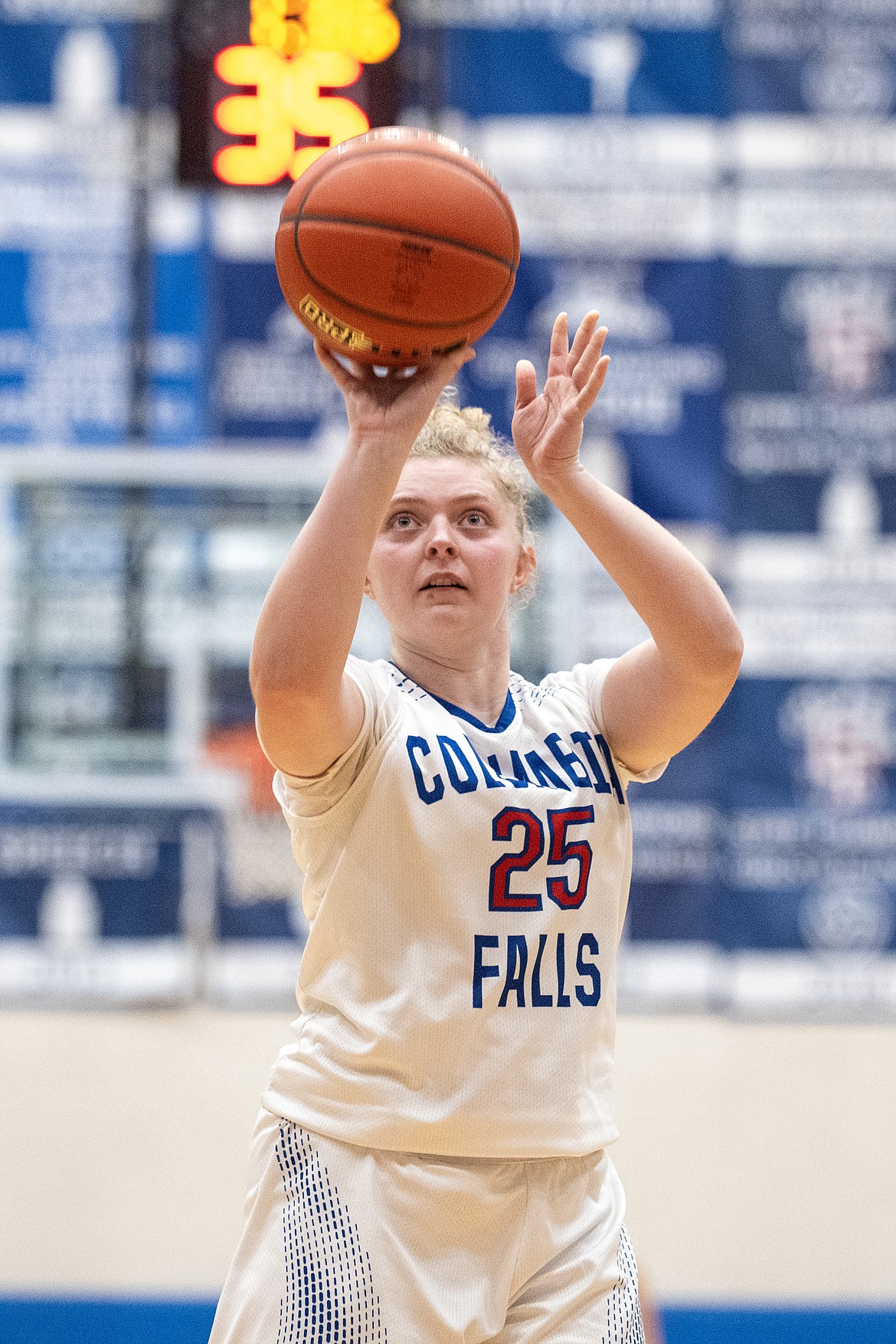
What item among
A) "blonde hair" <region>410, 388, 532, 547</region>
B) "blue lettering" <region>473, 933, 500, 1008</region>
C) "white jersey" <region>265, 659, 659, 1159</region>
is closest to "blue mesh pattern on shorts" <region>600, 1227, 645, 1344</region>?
"white jersey" <region>265, 659, 659, 1159</region>

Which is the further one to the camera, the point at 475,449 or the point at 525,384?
the point at 475,449

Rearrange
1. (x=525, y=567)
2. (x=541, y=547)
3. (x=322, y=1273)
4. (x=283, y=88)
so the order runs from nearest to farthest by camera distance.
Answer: (x=322, y=1273) → (x=525, y=567) → (x=283, y=88) → (x=541, y=547)

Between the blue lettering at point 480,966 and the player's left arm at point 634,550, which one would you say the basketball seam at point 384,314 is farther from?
the blue lettering at point 480,966


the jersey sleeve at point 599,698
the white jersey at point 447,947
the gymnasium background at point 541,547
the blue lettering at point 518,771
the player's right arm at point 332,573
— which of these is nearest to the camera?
the player's right arm at point 332,573

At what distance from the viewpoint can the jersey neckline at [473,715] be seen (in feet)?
4.83

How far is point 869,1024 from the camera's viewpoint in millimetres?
3395

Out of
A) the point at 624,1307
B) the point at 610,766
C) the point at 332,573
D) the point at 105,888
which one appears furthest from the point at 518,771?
the point at 105,888

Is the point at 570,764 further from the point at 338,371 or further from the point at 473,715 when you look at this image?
the point at 338,371

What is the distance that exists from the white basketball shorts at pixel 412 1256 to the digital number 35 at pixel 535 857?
276 mm

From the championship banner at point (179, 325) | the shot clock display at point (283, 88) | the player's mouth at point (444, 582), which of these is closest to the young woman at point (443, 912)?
the player's mouth at point (444, 582)

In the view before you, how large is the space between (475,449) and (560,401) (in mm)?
145

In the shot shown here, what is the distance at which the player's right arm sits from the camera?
3.93 ft

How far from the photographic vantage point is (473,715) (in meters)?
1.49

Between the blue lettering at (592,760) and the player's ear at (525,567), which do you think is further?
the player's ear at (525,567)
